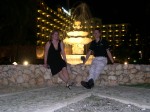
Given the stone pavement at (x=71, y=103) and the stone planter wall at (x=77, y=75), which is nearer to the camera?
the stone pavement at (x=71, y=103)

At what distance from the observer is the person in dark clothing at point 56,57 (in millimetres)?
8445

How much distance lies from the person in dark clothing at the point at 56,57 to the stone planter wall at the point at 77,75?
0.84 metres

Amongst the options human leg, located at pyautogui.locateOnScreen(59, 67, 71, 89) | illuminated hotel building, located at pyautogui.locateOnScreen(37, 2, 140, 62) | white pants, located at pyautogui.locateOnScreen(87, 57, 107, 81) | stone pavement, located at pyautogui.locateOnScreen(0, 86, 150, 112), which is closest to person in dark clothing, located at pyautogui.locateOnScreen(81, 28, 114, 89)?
white pants, located at pyautogui.locateOnScreen(87, 57, 107, 81)

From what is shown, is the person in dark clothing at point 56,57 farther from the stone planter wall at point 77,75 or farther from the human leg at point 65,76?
the stone planter wall at point 77,75

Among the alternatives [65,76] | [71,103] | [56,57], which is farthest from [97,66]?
[71,103]

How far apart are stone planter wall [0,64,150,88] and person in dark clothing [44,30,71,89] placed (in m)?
0.84

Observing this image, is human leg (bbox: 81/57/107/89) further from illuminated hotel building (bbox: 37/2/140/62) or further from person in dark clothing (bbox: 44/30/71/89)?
illuminated hotel building (bbox: 37/2/140/62)

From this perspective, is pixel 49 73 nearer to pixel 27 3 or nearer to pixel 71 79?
pixel 71 79

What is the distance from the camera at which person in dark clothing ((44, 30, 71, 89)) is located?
845 cm

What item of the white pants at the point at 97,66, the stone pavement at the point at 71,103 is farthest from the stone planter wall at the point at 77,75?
the stone pavement at the point at 71,103

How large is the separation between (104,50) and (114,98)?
8.20 feet

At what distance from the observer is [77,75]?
9398 mm

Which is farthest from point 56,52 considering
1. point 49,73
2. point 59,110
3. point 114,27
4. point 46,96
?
point 114,27

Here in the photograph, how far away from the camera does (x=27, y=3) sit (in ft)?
86.3
